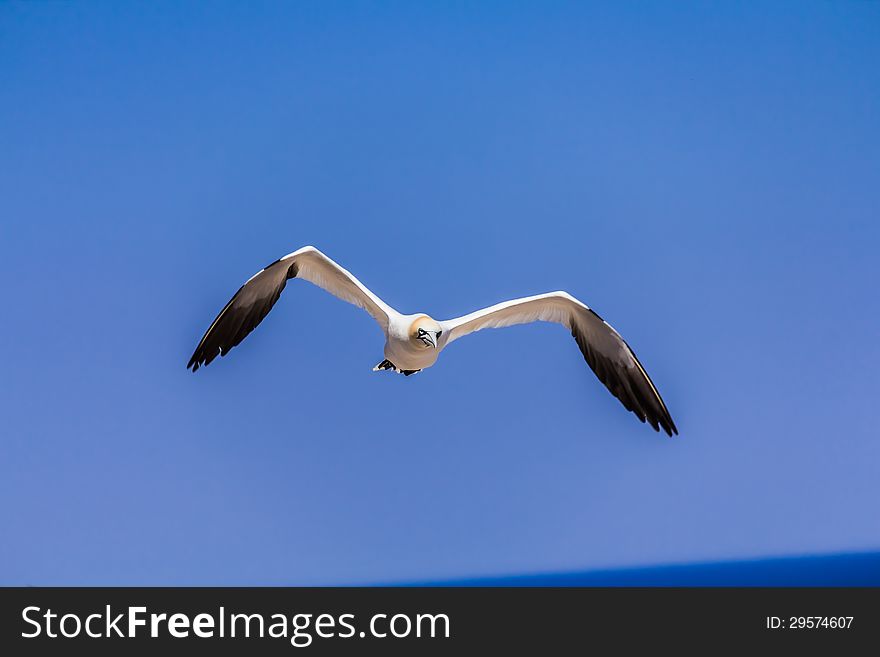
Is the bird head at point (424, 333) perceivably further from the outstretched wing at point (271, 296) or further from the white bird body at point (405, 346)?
the outstretched wing at point (271, 296)

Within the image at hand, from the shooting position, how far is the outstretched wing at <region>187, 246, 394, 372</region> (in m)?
11.1

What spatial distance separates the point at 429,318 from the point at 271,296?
7.08 feet

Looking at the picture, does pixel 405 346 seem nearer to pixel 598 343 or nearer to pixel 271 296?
pixel 271 296

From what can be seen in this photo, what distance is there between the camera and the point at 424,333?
10570mm

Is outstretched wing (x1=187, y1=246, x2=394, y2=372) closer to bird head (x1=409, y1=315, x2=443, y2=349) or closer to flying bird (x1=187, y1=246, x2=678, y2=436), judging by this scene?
flying bird (x1=187, y1=246, x2=678, y2=436)

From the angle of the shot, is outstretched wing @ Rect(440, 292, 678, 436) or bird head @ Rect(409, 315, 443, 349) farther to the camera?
outstretched wing @ Rect(440, 292, 678, 436)

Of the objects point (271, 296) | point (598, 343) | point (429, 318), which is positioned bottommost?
point (429, 318)

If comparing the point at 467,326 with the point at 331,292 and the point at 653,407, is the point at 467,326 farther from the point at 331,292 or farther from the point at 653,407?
the point at 653,407

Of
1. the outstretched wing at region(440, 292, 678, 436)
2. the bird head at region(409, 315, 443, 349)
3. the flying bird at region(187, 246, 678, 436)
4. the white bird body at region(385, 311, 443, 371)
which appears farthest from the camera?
the outstretched wing at region(440, 292, 678, 436)

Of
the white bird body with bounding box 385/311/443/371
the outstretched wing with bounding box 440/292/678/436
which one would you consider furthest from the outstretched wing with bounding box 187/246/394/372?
the outstretched wing with bounding box 440/292/678/436

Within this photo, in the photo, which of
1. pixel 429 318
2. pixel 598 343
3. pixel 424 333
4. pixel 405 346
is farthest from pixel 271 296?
pixel 598 343

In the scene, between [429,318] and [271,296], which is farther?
[271,296]

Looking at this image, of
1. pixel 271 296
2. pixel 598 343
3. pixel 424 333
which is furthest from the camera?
pixel 598 343
